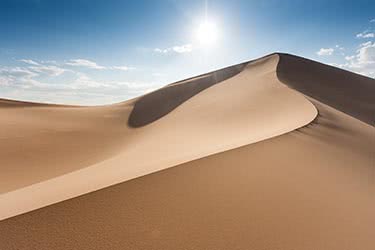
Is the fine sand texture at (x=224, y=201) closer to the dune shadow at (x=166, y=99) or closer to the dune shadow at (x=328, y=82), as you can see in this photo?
the dune shadow at (x=328, y=82)

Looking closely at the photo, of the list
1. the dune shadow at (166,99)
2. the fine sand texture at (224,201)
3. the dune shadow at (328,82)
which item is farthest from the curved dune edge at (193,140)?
the dune shadow at (166,99)

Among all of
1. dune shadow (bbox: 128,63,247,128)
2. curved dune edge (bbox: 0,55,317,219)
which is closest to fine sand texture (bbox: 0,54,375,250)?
curved dune edge (bbox: 0,55,317,219)

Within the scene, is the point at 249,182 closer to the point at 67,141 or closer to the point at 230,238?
the point at 230,238

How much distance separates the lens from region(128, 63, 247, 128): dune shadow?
50.8ft

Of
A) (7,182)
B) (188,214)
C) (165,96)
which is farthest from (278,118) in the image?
(165,96)

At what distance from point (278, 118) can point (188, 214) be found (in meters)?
5.33

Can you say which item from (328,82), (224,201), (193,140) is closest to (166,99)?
(328,82)

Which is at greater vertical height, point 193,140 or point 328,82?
point 328,82

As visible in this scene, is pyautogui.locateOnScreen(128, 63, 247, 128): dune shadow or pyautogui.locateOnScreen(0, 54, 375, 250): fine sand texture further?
pyautogui.locateOnScreen(128, 63, 247, 128): dune shadow

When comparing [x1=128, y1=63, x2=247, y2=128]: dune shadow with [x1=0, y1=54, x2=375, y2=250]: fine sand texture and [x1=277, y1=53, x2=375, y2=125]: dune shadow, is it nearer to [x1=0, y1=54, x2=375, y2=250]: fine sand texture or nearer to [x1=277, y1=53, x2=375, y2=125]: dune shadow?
[x1=277, y1=53, x2=375, y2=125]: dune shadow

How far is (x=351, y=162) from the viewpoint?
172 inches

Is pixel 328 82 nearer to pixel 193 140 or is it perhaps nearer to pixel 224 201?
pixel 193 140

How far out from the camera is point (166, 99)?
750 inches

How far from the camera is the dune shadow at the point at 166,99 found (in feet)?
50.8
